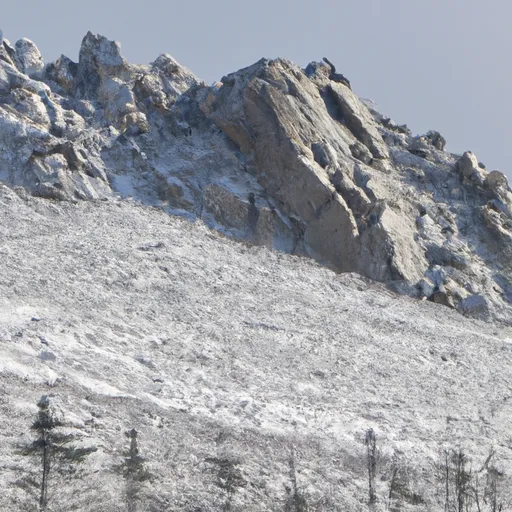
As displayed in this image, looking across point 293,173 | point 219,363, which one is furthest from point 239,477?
point 293,173

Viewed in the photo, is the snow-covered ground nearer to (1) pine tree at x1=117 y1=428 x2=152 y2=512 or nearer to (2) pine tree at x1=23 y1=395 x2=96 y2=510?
(1) pine tree at x1=117 y1=428 x2=152 y2=512

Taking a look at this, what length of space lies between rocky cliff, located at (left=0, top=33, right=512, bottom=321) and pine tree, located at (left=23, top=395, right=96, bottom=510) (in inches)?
1027

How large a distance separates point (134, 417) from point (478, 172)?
148 ft

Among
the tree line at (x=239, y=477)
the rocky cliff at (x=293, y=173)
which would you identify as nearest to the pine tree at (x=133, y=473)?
the tree line at (x=239, y=477)

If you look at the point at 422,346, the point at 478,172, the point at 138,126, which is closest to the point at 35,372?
the point at 422,346

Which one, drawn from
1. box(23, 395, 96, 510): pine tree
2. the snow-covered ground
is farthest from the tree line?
the snow-covered ground

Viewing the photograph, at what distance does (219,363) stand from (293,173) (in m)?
24.8

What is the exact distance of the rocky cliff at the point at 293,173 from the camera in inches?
1898

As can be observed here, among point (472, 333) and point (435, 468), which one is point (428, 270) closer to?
point (472, 333)

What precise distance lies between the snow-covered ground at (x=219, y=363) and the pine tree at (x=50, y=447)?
429 millimetres

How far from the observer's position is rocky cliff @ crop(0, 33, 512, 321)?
4822 centimetres

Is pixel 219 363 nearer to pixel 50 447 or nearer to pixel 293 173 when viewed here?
pixel 50 447

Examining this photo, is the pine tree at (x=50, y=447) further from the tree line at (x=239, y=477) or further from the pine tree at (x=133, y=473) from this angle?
the pine tree at (x=133, y=473)

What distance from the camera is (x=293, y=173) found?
51906 mm
